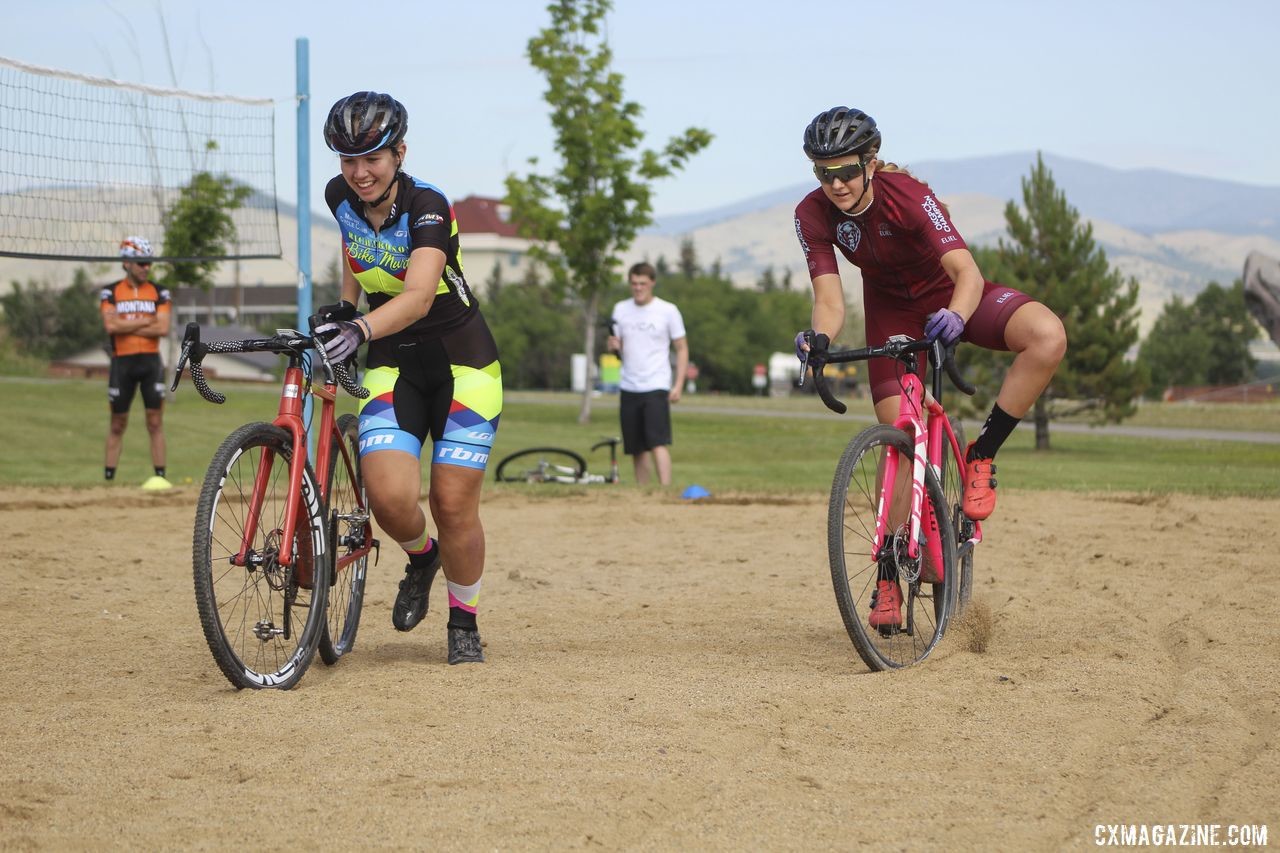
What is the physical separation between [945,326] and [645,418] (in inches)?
328

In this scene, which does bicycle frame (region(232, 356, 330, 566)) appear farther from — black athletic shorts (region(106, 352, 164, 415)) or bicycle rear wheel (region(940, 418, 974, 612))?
black athletic shorts (region(106, 352, 164, 415))

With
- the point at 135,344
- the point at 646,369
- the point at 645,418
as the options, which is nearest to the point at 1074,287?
the point at 646,369

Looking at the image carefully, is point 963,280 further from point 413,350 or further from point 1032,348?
point 413,350

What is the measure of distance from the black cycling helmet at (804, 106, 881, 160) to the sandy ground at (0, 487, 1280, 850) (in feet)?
6.78

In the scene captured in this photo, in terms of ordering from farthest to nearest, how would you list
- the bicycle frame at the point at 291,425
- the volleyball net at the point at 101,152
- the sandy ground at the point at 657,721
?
the volleyball net at the point at 101,152 → the bicycle frame at the point at 291,425 → the sandy ground at the point at 657,721

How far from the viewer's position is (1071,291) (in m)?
24.5

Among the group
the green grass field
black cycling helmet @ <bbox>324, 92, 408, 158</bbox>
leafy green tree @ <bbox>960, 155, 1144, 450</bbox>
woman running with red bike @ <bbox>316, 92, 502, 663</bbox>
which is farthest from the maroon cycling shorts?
leafy green tree @ <bbox>960, 155, 1144, 450</bbox>

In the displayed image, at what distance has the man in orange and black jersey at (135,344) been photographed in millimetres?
13758

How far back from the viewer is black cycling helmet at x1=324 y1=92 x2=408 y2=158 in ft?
17.8

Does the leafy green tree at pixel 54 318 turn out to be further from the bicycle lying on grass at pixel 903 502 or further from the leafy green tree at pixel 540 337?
the bicycle lying on grass at pixel 903 502

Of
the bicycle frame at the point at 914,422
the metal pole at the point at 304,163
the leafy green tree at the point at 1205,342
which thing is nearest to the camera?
the bicycle frame at the point at 914,422

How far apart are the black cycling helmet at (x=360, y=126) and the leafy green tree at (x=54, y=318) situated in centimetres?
7528

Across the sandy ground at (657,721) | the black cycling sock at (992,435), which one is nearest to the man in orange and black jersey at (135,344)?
the sandy ground at (657,721)

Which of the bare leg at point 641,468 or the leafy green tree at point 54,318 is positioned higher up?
the leafy green tree at point 54,318
